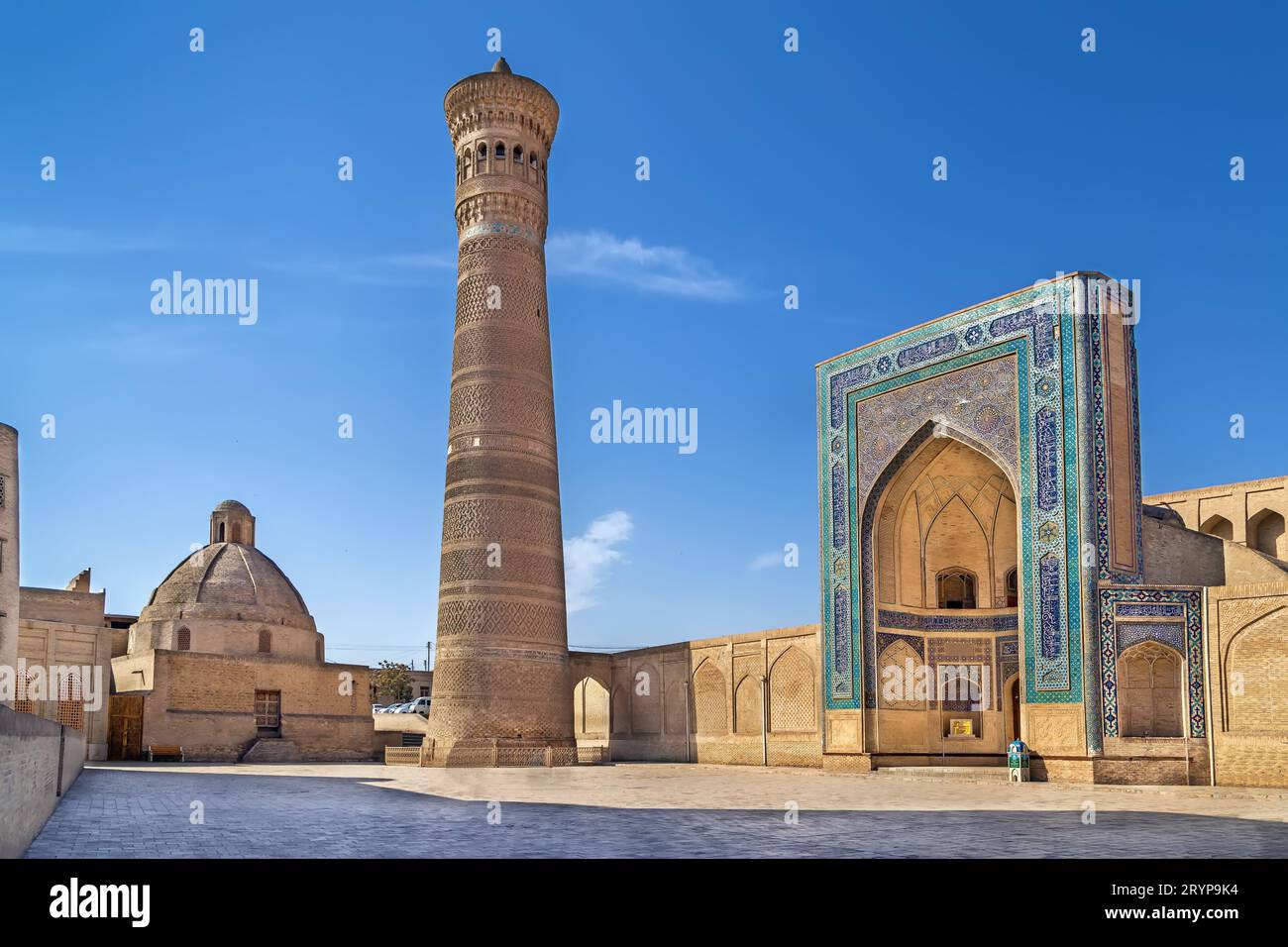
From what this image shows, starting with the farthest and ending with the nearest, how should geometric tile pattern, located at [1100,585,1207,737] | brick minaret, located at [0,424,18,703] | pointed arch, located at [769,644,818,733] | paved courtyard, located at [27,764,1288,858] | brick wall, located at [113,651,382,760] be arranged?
brick wall, located at [113,651,382,760]
pointed arch, located at [769,644,818,733]
geometric tile pattern, located at [1100,585,1207,737]
brick minaret, located at [0,424,18,703]
paved courtyard, located at [27,764,1288,858]

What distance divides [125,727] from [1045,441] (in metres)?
17.4

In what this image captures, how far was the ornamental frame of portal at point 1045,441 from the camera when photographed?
1491 centimetres

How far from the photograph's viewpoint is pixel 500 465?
20547 millimetres

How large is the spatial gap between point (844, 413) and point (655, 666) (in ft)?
25.6

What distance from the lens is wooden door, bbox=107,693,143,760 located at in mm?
22438

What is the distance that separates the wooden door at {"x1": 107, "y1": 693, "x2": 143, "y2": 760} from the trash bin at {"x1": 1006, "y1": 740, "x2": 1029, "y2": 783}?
52.2ft

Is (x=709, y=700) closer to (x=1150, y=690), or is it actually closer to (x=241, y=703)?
(x=241, y=703)

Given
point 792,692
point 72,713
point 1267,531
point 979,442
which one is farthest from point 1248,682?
point 72,713

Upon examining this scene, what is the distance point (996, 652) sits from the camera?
743 inches

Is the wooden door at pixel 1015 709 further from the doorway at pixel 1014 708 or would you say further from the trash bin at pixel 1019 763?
the trash bin at pixel 1019 763

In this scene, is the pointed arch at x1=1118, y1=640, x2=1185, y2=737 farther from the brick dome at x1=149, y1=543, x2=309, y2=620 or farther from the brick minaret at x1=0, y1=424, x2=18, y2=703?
the brick dome at x1=149, y1=543, x2=309, y2=620

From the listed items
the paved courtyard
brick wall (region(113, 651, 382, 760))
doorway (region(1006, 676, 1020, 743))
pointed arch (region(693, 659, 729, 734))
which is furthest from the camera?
brick wall (region(113, 651, 382, 760))

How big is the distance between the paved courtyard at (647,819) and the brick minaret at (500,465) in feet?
18.6

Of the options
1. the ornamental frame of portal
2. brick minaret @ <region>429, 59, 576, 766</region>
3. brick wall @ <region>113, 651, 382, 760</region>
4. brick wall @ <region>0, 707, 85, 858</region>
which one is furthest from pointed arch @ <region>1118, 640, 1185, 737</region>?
brick wall @ <region>113, 651, 382, 760</region>
